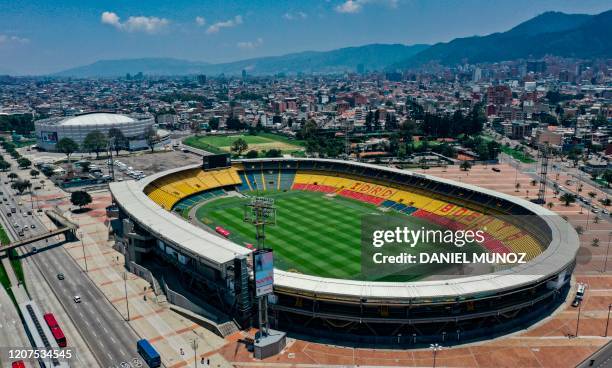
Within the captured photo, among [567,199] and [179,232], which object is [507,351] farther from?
[567,199]

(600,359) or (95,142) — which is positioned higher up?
(95,142)

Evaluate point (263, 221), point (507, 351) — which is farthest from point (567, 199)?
point (263, 221)

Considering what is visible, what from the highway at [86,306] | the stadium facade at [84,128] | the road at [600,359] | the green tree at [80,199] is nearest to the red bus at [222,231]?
the highway at [86,306]

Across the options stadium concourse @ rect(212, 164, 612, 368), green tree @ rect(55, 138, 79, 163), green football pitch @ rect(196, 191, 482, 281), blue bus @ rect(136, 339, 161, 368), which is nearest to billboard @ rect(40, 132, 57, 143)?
green tree @ rect(55, 138, 79, 163)

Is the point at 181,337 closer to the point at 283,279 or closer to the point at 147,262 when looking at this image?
the point at 283,279

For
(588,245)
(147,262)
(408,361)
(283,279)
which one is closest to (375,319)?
(408,361)

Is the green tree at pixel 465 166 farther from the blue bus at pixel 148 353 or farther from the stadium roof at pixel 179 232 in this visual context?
the blue bus at pixel 148 353
